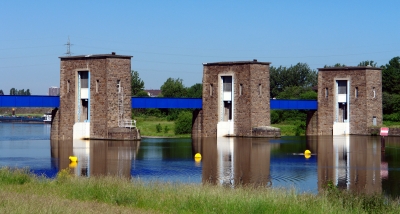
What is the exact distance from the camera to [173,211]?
1527 cm

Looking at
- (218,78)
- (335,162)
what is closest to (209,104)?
(218,78)

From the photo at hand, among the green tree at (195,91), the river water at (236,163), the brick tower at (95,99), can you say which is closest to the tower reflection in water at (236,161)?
the river water at (236,163)

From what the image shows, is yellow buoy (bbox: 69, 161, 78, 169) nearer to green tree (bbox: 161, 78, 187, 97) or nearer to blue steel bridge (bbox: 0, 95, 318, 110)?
blue steel bridge (bbox: 0, 95, 318, 110)

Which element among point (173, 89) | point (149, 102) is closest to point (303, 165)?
point (149, 102)

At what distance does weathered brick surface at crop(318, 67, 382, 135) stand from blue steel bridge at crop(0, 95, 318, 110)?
55.0 inches

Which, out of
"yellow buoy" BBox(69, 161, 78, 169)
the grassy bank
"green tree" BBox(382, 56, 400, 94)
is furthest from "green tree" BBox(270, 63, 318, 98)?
the grassy bank

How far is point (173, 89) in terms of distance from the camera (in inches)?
3903

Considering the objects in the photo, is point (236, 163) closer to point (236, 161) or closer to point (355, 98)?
point (236, 161)

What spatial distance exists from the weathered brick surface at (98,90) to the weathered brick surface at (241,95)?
9001 mm

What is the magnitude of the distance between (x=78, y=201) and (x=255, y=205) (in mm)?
4304

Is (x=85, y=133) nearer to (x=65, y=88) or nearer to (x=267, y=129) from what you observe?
(x=65, y=88)

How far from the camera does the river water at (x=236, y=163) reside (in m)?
25.2

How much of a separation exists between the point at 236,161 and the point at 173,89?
6603cm

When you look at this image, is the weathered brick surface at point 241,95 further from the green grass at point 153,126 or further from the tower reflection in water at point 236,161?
the green grass at point 153,126
